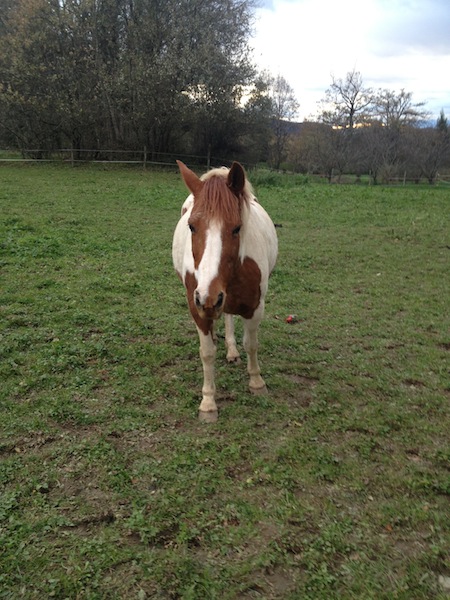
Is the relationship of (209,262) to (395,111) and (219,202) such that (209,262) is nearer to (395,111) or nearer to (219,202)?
(219,202)

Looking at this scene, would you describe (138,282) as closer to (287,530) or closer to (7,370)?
(7,370)

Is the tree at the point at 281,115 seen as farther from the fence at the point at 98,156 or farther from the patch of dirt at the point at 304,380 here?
the patch of dirt at the point at 304,380

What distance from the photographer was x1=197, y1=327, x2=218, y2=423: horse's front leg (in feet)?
11.5

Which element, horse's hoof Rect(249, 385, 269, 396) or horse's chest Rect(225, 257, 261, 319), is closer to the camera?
horse's chest Rect(225, 257, 261, 319)

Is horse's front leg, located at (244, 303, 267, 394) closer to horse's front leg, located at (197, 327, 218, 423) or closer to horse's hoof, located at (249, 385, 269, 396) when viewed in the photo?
horse's hoof, located at (249, 385, 269, 396)

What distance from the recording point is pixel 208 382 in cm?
368

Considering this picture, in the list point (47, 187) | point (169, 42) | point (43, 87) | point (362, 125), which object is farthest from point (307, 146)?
point (47, 187)

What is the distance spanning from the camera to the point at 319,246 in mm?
9398

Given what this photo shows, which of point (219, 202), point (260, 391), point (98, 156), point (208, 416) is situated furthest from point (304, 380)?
point (98, 156)

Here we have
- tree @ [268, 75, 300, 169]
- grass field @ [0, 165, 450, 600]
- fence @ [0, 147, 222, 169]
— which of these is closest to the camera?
grass field @ [0, 165, 450, 600]

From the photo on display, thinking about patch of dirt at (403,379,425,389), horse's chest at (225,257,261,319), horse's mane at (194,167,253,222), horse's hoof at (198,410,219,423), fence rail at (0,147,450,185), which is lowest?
horse's hoof at (198,410,219,423)

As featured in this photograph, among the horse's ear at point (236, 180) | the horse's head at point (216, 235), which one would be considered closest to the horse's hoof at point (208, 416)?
the horse's head at point (216, 235)

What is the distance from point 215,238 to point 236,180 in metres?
0.48

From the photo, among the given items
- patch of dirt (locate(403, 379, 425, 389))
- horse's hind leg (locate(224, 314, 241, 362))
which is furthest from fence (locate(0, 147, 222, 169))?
patch of dirt (locate(403, 379, 425, 389))
